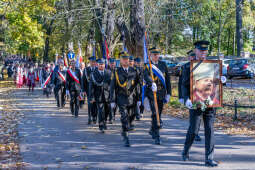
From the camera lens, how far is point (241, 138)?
26.7ft

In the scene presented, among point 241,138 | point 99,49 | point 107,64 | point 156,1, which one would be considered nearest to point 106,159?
point 241,138

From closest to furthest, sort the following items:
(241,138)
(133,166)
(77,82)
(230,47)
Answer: (133,166), (241,138), (77,82), (230,47)

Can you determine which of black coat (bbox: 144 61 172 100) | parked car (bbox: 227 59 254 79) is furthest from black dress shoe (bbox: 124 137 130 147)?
parked car (bbox: 227 59 254 79)

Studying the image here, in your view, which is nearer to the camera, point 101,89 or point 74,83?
point 101,89

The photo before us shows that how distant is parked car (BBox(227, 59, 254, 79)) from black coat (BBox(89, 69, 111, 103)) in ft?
56.3

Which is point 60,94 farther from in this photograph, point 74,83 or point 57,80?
point 74,83

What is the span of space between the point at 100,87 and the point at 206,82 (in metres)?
4.41

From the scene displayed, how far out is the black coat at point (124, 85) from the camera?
26.6 ft

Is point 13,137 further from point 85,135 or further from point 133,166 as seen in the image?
point 133,166

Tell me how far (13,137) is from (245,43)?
51.5 metres

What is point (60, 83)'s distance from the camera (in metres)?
14.7

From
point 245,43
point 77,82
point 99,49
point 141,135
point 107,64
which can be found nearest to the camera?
point 141,135

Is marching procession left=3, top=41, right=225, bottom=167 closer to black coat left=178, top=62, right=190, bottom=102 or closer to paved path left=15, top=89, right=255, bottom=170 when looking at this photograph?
black coat left=178, top=62, right=190, bottom=102

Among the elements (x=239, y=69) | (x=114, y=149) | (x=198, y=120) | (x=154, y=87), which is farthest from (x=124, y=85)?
(x=239, y=69)
